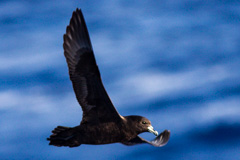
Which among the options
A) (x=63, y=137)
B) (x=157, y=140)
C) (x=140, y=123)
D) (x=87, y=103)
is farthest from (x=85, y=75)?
(x=157, y=140)

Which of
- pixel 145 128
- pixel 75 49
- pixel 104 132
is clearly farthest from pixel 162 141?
pixel 75 49

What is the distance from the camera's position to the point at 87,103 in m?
11.1

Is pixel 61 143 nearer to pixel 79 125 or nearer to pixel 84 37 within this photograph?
pixel 79 125

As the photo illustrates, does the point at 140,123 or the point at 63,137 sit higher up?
the point at 140,123

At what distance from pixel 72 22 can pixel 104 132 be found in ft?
8.05

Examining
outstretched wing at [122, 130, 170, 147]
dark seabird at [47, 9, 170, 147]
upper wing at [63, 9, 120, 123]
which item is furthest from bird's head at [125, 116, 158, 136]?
outstretched wing at [122, 130, 170, 147]

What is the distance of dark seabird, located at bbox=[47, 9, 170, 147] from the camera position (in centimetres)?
1093

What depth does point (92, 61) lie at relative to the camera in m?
11.0

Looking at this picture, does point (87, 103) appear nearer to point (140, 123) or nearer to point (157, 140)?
point (140, 123)

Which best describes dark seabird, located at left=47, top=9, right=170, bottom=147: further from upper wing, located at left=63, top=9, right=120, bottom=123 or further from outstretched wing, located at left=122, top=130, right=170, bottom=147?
outstretched wing, located at left=122, top=130, right=170, bottom=147

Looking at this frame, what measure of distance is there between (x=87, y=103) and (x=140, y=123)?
4.15ft

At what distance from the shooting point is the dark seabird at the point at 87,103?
10.9m

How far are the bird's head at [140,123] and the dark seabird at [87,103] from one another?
23 millimetres

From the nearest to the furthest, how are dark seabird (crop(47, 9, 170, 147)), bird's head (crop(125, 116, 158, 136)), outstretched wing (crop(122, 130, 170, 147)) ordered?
dark seabird (crop(47, 9, 170, 147)) < bird's head (crop(125, 116, 158, 136)) < outstretched wing (crop(122, 130, 170, 147))
